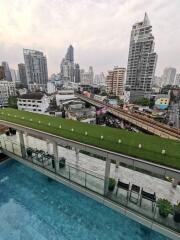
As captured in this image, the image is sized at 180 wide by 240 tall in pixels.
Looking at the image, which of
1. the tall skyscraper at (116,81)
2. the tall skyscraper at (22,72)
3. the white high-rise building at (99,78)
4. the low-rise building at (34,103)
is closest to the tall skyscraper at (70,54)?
the white high-rise building at (99,78)

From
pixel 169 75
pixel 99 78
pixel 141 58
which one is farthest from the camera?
pixel 99 78

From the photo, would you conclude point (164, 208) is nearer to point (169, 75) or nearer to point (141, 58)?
point (141, 58)

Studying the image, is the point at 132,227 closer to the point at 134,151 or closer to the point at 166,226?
the point at 166,226

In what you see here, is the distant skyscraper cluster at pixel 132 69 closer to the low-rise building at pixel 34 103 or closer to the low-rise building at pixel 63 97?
the low-rise building at pixel 34 103

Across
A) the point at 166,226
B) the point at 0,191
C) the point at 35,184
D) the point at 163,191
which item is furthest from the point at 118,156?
the point at 0,191

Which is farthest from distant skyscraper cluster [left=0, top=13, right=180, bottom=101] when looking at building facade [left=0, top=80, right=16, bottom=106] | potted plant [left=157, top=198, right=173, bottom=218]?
potted plant [left=157, top=198, right=173, bottom=218]

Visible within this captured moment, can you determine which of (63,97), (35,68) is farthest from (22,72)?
(63,97)
